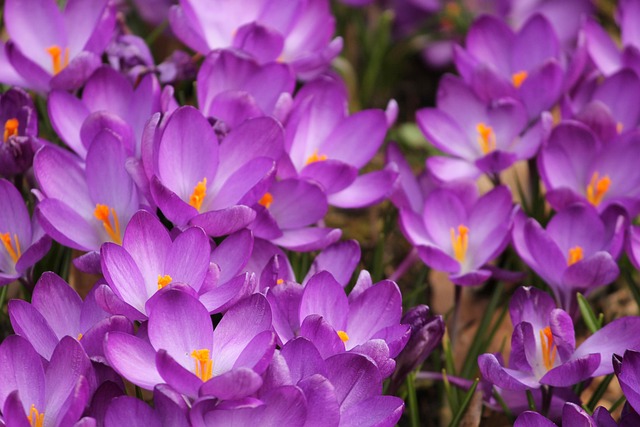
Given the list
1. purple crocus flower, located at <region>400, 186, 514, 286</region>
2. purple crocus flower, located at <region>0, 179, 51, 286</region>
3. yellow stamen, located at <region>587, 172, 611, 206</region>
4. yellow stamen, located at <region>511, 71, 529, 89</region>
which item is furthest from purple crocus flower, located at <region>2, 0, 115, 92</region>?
yellow stamen, located at <region>587, 172, 611, 206</region>

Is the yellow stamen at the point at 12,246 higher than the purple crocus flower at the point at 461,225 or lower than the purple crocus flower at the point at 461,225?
higher

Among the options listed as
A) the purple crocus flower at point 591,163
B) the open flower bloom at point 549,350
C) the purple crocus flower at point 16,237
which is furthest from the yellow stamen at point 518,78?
the purple crocus flower at point 16,237

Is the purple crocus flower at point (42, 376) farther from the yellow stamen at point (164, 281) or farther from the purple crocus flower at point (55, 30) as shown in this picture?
the purple crocus flower at point (55, 30)

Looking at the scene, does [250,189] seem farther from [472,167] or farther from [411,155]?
[411,155]

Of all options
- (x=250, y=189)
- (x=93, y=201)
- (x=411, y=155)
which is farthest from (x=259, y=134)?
(x=411, y=155)

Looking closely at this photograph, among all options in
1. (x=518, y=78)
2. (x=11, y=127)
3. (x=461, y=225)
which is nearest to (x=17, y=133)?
(x=11, y=127)
